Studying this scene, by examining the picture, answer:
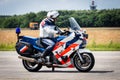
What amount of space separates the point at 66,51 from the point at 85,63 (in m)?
0.68

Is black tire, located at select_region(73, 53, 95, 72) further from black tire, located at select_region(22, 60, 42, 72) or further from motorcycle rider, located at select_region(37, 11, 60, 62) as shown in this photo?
black tire, located at select_region(22, 60, 42, 72)

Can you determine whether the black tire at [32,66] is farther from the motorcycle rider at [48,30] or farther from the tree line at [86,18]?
the tree line at [86,18]

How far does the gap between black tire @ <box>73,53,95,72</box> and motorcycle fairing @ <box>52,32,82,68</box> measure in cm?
20

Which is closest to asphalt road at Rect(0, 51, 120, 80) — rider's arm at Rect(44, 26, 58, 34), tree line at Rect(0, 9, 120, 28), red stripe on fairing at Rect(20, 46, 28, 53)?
red stripe on fairing at Rect(20, 46, 28, 53)

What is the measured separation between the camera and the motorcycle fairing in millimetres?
14453

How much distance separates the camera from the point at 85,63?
14367 millimetres

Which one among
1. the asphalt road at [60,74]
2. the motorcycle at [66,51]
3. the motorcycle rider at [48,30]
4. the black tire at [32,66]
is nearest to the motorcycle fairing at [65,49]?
the motorcycle at [66,51]

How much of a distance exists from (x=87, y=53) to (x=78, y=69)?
1.91 ft

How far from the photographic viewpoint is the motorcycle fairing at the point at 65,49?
14.5 metres

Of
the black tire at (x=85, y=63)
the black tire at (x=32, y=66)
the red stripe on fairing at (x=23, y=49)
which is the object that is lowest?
the black tire at (x=32, y=66)

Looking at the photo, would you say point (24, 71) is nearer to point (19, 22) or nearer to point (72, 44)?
point (72, 44)

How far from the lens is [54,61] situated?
14.8 meters

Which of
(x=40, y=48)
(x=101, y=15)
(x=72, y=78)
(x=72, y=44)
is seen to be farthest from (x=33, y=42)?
(x=101, y=15)

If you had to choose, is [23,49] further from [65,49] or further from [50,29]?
A: [65,49]
